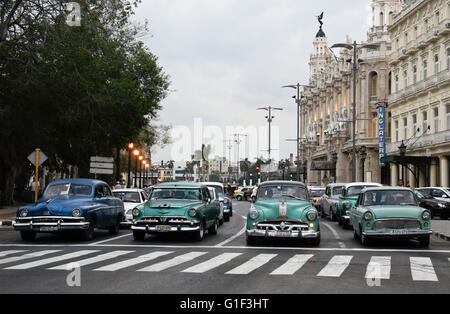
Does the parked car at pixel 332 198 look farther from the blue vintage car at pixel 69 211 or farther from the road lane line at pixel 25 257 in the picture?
the road lane line at pixel 25 257

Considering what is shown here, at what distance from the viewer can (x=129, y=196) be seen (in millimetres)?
25141

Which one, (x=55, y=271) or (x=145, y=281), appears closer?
(x=145, y=281)

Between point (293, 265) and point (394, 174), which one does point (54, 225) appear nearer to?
point (293, 265)

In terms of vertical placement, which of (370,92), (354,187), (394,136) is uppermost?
(370,92)

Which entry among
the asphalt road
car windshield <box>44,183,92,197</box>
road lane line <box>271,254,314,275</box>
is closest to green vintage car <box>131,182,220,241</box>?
the asphalt road

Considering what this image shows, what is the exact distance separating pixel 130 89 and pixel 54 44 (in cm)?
742

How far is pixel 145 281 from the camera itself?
997 cm

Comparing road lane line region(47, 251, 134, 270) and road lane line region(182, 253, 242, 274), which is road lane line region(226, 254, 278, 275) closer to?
road lane line region(182, 253, 242, 274)

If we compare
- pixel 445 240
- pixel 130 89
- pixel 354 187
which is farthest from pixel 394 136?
pixel 445 240

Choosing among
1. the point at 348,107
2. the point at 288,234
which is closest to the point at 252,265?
the point at 288,234

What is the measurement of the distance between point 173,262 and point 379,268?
419 cm

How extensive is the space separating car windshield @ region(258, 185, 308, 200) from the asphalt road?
1.35 meters
